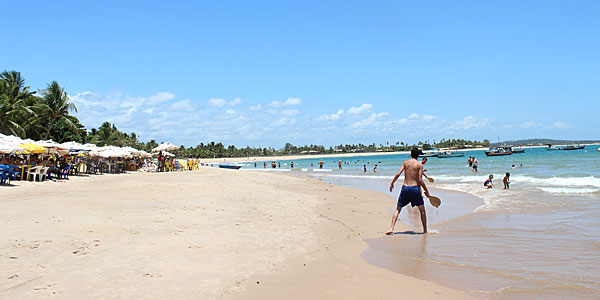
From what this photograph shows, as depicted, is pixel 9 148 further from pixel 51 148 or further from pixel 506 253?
pixel 506 253

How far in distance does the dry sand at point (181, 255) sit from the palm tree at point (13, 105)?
71.9 feet

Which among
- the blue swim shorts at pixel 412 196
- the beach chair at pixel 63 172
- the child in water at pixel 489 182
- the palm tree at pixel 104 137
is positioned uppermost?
the palm tree at pixel 104 137

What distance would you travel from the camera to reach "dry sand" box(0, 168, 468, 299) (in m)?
3.88

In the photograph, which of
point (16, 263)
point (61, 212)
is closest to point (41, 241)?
point (16, 263)

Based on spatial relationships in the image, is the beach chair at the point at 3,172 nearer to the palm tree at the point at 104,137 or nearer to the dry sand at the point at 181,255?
the dry sand at the point at 181,255

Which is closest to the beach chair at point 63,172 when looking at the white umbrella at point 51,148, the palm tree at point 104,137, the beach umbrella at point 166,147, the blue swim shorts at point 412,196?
the white umbrella at point 51,148

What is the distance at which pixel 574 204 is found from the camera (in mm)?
11906

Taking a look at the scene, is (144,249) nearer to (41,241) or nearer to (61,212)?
(41,241)

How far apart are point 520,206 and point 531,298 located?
351 inches

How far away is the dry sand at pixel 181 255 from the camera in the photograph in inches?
→ 153

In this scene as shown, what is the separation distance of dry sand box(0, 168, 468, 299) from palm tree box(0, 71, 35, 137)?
863 inches

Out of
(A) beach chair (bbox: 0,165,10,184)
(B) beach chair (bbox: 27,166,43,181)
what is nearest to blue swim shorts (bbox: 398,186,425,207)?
(A) beach chair (bbox: 0,165,10,184)

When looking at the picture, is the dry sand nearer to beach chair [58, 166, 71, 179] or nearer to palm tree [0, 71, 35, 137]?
beach chair [58, 166, 71, 179]

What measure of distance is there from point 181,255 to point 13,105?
2896 centimetres
